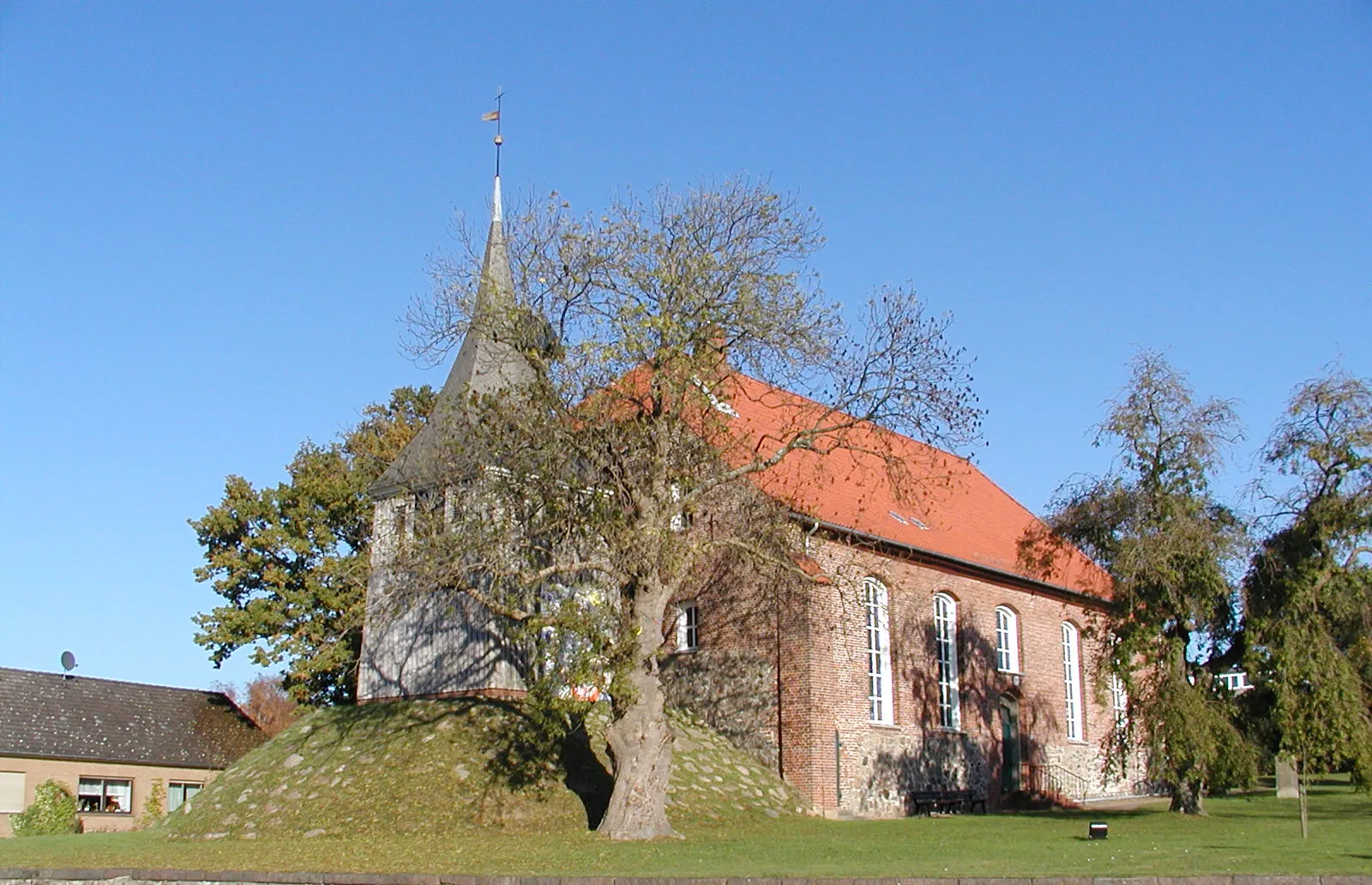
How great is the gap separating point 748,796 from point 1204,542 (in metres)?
9.12

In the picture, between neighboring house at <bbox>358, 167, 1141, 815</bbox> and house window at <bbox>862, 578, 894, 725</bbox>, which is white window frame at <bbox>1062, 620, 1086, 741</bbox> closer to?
neighboring house at <bbox>358, 167, 1141, 815</bbox>

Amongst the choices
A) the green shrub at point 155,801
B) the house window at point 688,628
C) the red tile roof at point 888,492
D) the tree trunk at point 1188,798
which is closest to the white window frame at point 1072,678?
the red tile roof at point 888,492

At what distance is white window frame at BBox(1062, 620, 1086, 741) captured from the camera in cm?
3197

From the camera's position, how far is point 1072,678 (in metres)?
32.7

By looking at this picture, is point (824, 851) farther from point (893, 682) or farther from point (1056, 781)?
point (1056, 781)

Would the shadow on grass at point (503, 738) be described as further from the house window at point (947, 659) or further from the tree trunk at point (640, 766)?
the house window at point (947, 659)

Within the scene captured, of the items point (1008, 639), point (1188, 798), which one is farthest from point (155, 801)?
point (1188, 798)

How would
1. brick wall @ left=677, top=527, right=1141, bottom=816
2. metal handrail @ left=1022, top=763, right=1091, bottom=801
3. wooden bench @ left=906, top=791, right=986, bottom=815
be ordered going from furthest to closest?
1. metal handrail @ left=1022, top=763, right=1091, bottom=801
2. wooden bench @ left=906, top=791, right=986, bottom=815
3. brick wall @ left=677, top=527, right=1141, bottom=816

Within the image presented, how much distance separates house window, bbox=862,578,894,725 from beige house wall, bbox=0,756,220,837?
1730cm

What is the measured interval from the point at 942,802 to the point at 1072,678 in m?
8.92

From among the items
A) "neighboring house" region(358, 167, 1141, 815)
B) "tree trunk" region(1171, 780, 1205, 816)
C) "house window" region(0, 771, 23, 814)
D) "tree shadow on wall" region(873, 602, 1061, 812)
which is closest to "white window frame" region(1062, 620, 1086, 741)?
"neighboring house" region(358, 167, 1141, 815)

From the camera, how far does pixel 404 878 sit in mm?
13438

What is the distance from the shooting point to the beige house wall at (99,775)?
32844 millimetres

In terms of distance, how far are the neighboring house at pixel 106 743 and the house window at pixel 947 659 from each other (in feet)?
72.1
